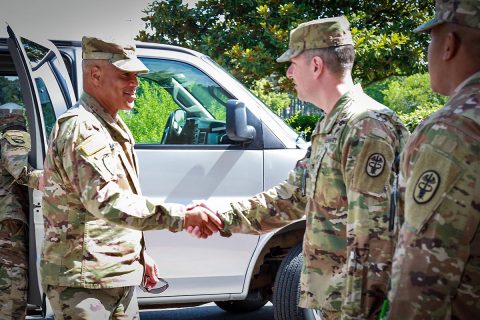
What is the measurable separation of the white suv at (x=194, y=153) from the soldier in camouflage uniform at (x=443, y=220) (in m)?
3.19

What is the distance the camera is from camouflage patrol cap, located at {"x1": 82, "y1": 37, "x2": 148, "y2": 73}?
11.9ft

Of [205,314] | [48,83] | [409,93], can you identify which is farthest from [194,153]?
[409,93]

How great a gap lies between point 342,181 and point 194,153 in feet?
7.80

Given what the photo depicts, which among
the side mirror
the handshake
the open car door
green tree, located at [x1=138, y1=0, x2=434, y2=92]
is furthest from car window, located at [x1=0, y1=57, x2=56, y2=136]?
green tree, located at [x1=138, y1=0, x2=434, y2=92]

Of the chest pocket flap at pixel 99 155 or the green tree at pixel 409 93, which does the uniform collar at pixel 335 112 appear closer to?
the chest pocket flap at pixel 99 155

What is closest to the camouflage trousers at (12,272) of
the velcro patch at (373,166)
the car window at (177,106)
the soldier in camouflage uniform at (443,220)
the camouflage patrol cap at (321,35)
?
the car window at (177,106)

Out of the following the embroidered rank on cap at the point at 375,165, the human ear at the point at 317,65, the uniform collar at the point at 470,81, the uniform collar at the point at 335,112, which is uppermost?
the uniform collar at the point at 470,81

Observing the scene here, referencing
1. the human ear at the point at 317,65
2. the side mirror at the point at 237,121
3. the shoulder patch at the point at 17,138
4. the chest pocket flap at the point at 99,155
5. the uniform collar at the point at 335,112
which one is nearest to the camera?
the uniform collar at the point at 335,112

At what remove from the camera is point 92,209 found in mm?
3385

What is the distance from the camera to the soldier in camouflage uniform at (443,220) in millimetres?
1812

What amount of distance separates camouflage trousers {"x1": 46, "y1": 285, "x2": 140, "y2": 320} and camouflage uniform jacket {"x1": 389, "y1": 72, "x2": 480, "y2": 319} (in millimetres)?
1906

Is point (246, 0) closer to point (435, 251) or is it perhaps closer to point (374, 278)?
point (374, 278)

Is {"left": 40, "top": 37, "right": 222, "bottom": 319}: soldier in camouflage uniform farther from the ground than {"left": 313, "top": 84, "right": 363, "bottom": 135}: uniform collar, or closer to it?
closer to it

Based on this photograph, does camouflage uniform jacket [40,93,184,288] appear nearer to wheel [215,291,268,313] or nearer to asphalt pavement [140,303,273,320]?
wheel [215,291,268,313]
